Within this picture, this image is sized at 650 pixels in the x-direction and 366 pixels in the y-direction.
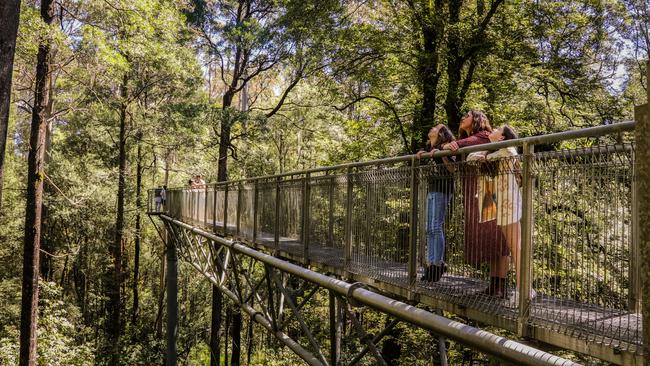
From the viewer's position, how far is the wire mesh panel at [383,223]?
478 centimetres

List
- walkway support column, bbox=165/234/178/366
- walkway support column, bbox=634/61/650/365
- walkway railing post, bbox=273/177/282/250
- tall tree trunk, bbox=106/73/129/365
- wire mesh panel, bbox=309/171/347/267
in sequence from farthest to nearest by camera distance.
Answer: tall tree trunk, bbox=106/73/129/365 → walkway support column, bbox=165/234/178/366 → walkway railing post, bbox=273/177/282/250 → wire mesh panel, bbox=309/171/347/267 → walkway support column, bbox=634/61/650/365

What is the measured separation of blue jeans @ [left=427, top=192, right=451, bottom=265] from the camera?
416 cm

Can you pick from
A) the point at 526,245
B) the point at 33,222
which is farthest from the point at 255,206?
the point at 33,222

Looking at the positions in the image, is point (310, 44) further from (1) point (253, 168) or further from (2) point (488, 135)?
(1) point (253, 168)

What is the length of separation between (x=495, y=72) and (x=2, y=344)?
17165mm

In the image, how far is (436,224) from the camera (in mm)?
4230

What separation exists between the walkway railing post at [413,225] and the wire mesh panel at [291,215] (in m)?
2.71

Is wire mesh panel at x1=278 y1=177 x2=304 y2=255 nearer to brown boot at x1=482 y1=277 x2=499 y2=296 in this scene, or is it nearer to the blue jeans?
the blue jeans

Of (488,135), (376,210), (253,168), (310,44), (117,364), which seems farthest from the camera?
(253,168)

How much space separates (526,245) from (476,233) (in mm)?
657

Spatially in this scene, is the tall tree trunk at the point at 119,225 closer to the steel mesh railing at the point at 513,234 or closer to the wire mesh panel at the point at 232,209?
the wire mesh panel at the point at 232,209

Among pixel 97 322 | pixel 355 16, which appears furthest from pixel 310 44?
pixel 97 322

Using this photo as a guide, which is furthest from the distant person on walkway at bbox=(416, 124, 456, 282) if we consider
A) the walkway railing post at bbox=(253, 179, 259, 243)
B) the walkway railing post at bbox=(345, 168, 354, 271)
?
the walkway railing post at bbox=(253, 179, 259, 243)

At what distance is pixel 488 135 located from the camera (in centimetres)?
427
